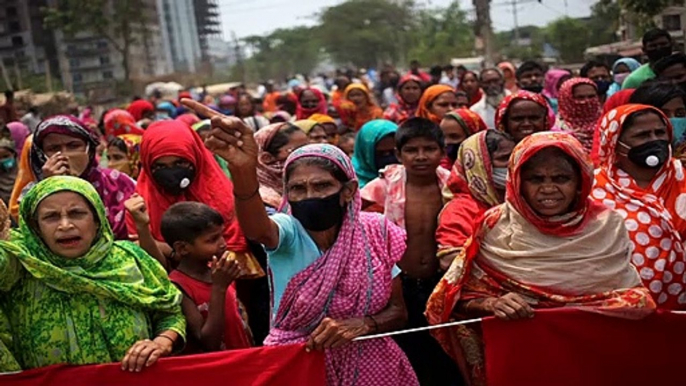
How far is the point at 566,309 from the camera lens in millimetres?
3010

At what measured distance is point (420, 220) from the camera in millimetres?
4094

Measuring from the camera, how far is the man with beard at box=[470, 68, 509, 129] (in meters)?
7.83

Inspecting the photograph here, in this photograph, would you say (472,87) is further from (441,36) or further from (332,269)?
(441,36)

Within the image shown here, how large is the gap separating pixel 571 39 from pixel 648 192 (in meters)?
38.0

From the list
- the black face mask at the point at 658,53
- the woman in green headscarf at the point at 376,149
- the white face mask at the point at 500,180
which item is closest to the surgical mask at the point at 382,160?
the woman in green headscarf at the point at 376,149

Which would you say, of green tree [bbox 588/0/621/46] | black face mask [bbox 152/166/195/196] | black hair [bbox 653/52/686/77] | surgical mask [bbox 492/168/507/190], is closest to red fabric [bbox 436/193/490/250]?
surgical mask [bbox 492/168/507/190]

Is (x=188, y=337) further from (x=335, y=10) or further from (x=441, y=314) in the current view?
(x=335, y=10)

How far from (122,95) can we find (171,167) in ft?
115

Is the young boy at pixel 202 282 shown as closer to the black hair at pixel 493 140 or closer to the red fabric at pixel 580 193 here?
the red fabric at pixel 580 193

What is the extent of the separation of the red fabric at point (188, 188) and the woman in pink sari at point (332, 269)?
50.7 inches

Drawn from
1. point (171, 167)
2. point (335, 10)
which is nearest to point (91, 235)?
point (171, 167)

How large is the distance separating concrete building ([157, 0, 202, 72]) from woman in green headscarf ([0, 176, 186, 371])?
78.6m

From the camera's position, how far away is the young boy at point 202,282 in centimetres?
331

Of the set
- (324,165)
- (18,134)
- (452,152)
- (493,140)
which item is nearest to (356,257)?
(324,165)
